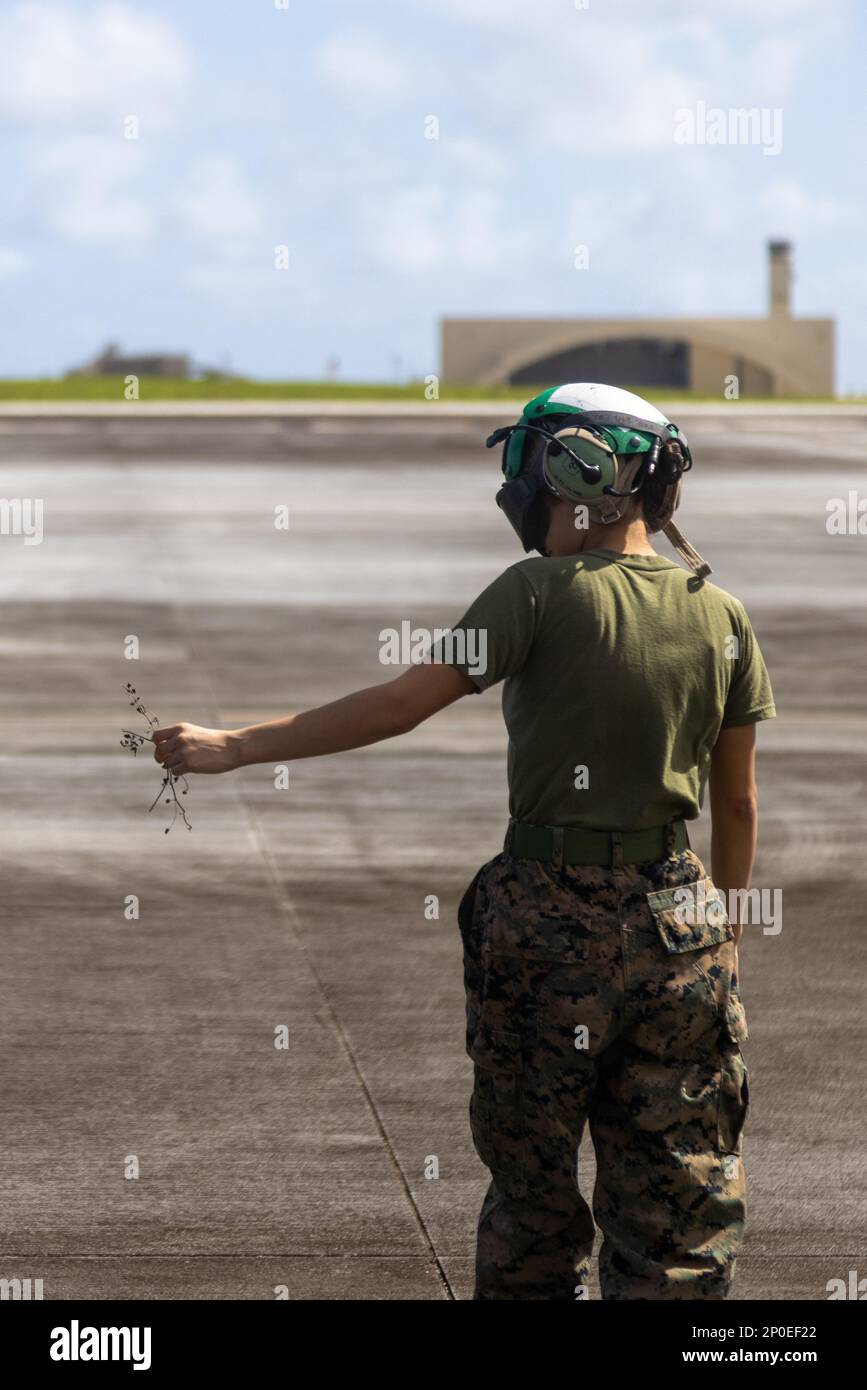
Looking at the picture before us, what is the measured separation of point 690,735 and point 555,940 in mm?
515

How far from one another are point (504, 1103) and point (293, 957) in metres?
4.55

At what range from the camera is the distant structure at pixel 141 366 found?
282ft

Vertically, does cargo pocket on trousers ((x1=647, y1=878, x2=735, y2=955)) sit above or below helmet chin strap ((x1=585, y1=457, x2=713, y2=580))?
below

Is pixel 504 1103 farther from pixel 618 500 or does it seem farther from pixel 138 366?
pixel 138 366

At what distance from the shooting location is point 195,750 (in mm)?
3893

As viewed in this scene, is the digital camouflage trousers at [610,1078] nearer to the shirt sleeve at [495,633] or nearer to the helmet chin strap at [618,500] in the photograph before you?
the shirt sleeve at [495,633]

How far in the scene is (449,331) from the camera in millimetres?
92938

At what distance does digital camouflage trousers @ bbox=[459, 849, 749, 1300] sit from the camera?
3900 millimetres

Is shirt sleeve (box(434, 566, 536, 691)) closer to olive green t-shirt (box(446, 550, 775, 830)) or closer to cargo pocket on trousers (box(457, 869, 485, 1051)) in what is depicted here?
olive green t-shirt (box(446, 550, 775, 830))

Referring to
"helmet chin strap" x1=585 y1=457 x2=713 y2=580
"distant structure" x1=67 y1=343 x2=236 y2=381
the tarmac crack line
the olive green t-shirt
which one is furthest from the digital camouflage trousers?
"distant structure" x1=67 y1=343 x2=236 y2=381

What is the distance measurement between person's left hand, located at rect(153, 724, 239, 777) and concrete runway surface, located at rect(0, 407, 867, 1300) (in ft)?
5.67

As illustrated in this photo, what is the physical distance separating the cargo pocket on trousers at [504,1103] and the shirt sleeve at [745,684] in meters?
0.81

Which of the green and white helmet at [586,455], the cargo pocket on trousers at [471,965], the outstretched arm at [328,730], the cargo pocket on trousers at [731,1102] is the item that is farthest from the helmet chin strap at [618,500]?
the cargo pocket on trousers at [731,1102]
